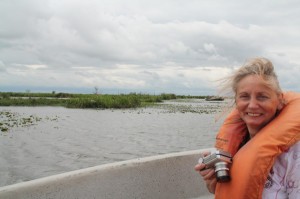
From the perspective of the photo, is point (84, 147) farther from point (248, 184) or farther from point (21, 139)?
point (248, 184)

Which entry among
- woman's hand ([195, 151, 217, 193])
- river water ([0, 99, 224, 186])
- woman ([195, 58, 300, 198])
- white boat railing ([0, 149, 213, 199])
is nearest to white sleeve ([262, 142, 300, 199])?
woman ([195, 58, 300, 198])

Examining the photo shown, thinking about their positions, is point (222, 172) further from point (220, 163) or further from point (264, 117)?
point (264, 117)

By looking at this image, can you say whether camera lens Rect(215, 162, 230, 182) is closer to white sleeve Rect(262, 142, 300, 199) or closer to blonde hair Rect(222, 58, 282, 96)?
white sleeve Rect(262, 142, 300, 199)

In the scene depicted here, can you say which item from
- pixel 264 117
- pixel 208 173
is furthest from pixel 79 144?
pixel 264 117

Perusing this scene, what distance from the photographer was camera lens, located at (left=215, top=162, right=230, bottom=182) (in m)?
2.04

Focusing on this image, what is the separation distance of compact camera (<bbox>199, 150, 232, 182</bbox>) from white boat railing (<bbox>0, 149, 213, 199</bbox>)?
1440mm

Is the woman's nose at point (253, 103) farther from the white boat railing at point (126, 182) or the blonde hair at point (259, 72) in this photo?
the white boat railing at point (126, 182)

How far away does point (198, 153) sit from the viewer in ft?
13.3

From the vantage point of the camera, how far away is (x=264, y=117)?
2076 mm

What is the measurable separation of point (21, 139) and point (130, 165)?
24.9 feet

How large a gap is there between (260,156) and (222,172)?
24 cm

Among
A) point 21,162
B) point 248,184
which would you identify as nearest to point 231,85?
point 248,184

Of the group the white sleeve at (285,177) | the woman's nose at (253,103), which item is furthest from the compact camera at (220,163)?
the woman's nose at (253,103)

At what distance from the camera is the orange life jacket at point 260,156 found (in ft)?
6.26
